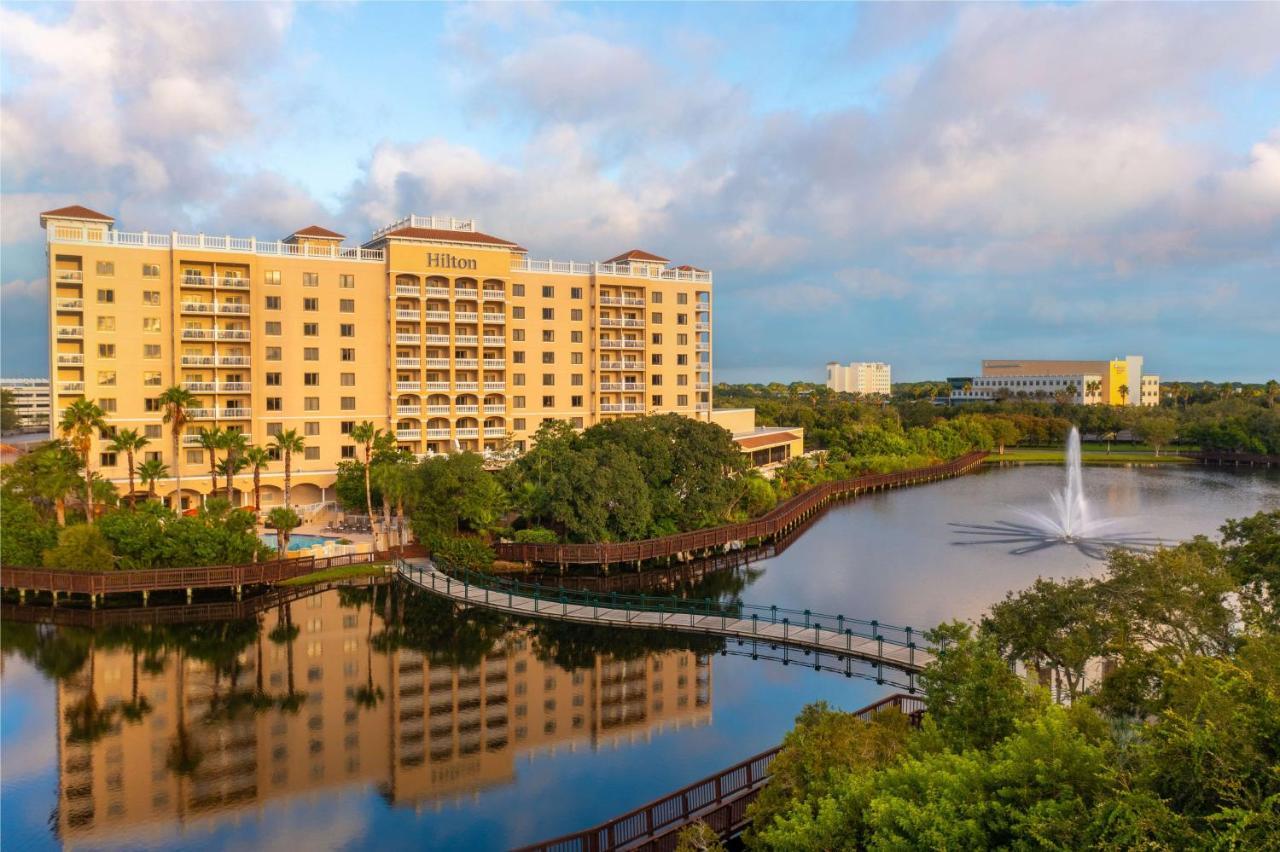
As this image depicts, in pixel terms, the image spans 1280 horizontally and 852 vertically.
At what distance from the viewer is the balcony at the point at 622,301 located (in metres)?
68.8

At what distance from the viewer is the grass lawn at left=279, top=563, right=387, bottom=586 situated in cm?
4162

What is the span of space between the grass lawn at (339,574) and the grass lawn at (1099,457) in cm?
8380

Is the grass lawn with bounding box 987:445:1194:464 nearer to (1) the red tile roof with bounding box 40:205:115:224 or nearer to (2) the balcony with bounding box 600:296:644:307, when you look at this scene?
(2) the balcony with bounding box 600:296:644:307

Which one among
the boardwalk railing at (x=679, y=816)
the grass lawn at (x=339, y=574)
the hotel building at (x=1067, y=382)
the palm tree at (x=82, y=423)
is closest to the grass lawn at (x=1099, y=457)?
the hotel building at (x=1067, y=382)

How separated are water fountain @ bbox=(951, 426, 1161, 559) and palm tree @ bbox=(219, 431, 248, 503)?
42948 mm

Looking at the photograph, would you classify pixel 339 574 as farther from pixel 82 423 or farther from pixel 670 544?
pixel 670 544

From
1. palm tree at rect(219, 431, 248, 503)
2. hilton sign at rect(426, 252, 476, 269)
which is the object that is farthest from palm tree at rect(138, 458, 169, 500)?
hilton sign at rect(426, 252, 476, 269)

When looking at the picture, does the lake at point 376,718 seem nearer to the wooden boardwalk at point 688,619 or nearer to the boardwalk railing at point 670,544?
the wooden boardwalk at point 688,619

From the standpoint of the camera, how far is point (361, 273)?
5953 centimetres

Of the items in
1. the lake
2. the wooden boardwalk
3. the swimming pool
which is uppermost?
the swimming pool

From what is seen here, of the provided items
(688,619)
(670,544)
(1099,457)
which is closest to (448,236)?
(670,544)

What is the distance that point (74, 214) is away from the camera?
51719 mm

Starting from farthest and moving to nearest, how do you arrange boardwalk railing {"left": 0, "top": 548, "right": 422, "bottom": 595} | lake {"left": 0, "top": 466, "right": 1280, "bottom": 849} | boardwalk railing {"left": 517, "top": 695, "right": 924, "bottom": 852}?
boardwalk railing {"left": 0, "top": 548, "right": 422, "bottom": 595} < lake {"left": 0, "top": 466, "right": 1280, "bottom": 849} < boardwalk railing {"left": 517, "top": 695, "right": 924, "bottom": 852}

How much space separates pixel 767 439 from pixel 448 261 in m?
34.7
